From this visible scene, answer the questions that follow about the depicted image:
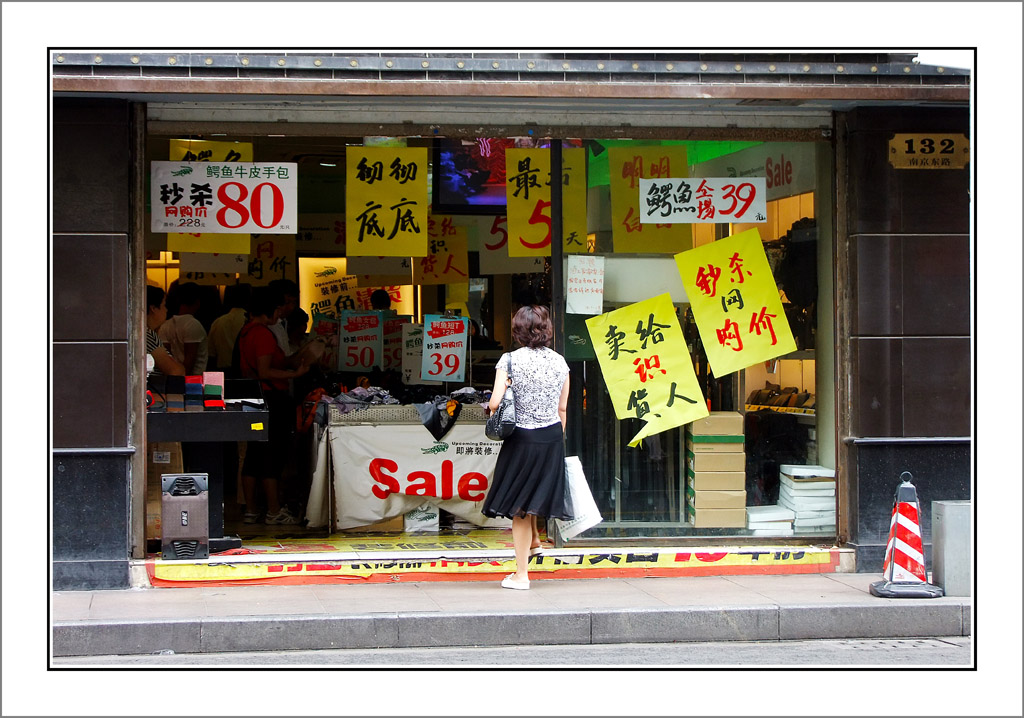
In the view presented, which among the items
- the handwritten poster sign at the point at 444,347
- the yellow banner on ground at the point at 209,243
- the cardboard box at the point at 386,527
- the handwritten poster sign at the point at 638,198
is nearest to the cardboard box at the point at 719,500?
the handwritten poster sign at the point at 638,198

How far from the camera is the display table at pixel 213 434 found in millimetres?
8461

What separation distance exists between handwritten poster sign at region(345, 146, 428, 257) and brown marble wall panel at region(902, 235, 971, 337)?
358 centimetres

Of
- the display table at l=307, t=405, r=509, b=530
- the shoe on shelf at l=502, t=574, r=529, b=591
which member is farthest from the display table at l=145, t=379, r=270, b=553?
the shoe on shelf at l=502, t=574, r=529, b=591

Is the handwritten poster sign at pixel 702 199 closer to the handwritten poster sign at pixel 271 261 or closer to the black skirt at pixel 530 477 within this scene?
the black skirt at pixel 530 477

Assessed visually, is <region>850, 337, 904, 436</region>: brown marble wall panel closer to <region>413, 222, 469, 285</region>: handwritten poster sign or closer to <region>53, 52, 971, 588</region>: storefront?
<region>53, 52, 971, 588</region>: storefront

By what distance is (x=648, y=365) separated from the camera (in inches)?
352

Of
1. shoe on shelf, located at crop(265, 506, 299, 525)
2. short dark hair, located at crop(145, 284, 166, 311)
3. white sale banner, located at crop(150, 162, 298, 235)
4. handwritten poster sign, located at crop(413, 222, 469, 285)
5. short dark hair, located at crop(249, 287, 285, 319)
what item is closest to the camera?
white sale banner, located at crop(150, 162, 298, 235)

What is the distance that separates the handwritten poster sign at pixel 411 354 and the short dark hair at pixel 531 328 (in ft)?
10.0

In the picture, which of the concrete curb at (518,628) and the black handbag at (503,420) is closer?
the concrete curb at (518,628)

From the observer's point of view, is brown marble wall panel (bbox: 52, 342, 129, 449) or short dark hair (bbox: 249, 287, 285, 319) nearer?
brown marble wall panel (bbox: 52, 342, 129, 449)

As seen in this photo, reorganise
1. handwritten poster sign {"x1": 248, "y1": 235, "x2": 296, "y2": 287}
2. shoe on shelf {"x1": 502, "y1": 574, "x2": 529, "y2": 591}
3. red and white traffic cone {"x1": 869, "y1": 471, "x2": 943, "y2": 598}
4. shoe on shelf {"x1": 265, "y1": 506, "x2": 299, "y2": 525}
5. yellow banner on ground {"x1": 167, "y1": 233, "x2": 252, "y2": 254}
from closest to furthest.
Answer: red and white traffic cone {"x1": 869, "y1": 471, "x2": 943, "y2": 598}, shoe on shelf {"x1": 502, "y1": 574, "x2": 529, "y2": 591}, yellow banner on ground {"x1": 167, "y1": 233, "x2": 252, "y2": 254}, shoe on shelf {"x1": 265, "y1": 506, "x2": 299, "y2": 525}, handwritten poster sign {"x1": 248, "y1": 235, "x2": 296, "y2": 287}

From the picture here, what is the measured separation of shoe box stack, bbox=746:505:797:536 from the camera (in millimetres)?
9023

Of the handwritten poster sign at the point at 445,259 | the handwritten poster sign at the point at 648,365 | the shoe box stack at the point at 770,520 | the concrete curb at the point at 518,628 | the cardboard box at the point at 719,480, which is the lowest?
the concrete curb at the point at 518,628

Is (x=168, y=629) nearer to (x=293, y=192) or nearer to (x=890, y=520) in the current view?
(x=293, y=192)
